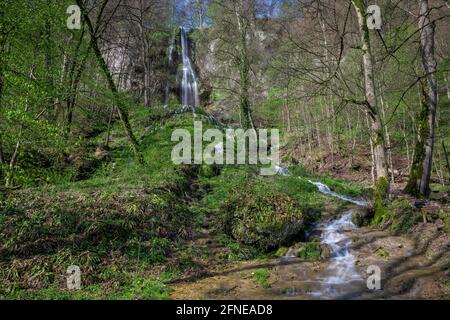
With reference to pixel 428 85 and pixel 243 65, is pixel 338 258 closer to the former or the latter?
pixel 428 85

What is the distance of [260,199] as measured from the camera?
9.95 m

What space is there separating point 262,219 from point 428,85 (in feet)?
24.1

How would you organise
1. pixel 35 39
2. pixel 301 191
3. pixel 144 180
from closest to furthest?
pixel 35 39, pixel 144 180, pixel 301 191

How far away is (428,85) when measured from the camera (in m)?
11.2

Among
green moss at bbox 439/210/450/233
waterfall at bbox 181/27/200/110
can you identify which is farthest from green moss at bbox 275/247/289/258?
waterfall at bbox 181/27/200/110

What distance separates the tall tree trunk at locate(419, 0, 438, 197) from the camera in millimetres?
10695

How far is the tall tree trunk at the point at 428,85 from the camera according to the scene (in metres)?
10.7

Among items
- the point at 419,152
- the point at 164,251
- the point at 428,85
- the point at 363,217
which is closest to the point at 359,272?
the point at 363,217

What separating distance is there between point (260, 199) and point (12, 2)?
8097 millimetres

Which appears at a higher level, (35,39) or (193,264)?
(35,39)

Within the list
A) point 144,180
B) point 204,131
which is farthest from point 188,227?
point 204,131

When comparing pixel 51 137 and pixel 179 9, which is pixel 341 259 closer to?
pixel 51 137
